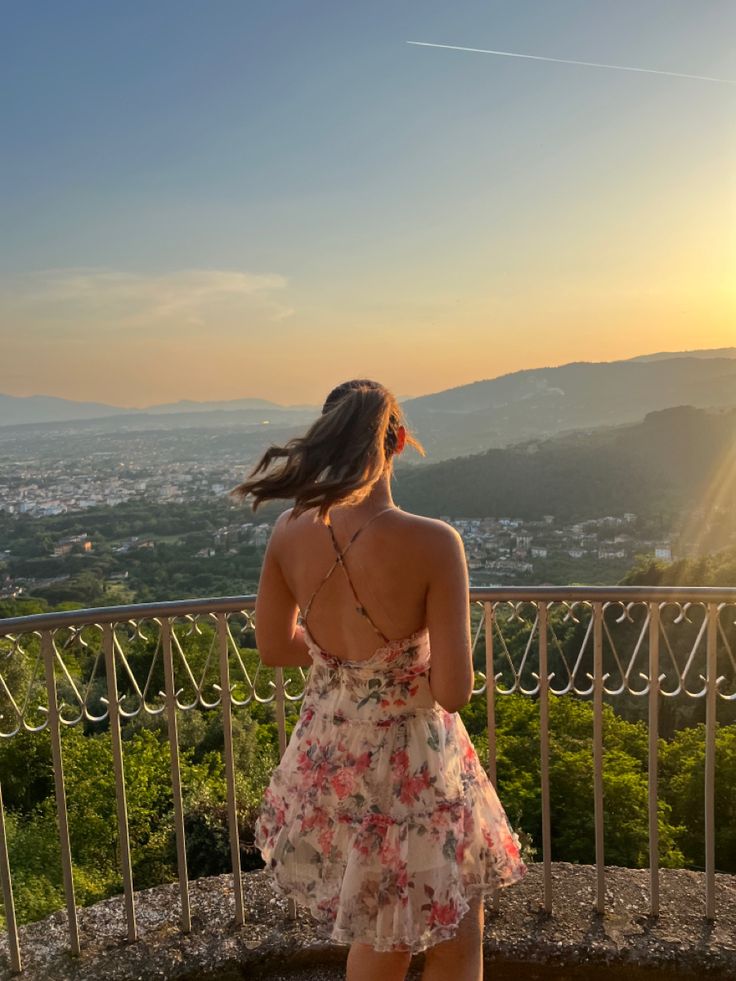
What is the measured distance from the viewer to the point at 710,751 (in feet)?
8.02

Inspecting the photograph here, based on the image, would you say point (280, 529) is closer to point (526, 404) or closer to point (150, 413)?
point (526, 404)

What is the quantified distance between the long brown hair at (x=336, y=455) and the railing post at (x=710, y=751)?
1.42 metres

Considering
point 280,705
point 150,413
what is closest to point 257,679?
point 280,705

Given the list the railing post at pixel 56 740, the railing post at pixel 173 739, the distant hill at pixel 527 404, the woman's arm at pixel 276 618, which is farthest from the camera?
the distant hill at pixel 527 404

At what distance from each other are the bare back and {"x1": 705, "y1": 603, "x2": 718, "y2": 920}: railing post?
125cm

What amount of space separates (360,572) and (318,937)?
5.38 ft

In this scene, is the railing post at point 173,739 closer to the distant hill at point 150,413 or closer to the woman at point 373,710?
the woman at point 373,710

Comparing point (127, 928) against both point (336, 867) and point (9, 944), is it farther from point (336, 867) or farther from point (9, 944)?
point (336, 867)

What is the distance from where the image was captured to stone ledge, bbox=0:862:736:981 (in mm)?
2357

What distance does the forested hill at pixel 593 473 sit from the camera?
13.0 meters

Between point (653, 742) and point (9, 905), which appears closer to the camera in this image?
point (9, 905)

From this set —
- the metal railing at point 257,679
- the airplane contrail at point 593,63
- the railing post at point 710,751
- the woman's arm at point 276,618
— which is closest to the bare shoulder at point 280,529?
the woman's arm at point 276,618

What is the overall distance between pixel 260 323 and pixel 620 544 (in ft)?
34.0

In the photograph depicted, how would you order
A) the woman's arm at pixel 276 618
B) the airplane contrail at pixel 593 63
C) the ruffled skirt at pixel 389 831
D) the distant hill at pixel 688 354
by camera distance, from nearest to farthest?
1. the ruffled skirt at pixel 389 831
2. the woman's arm at pixel 276 618
3. the airplane contrail at pixel 593 63
4. the distant hill at pixel 688 354
